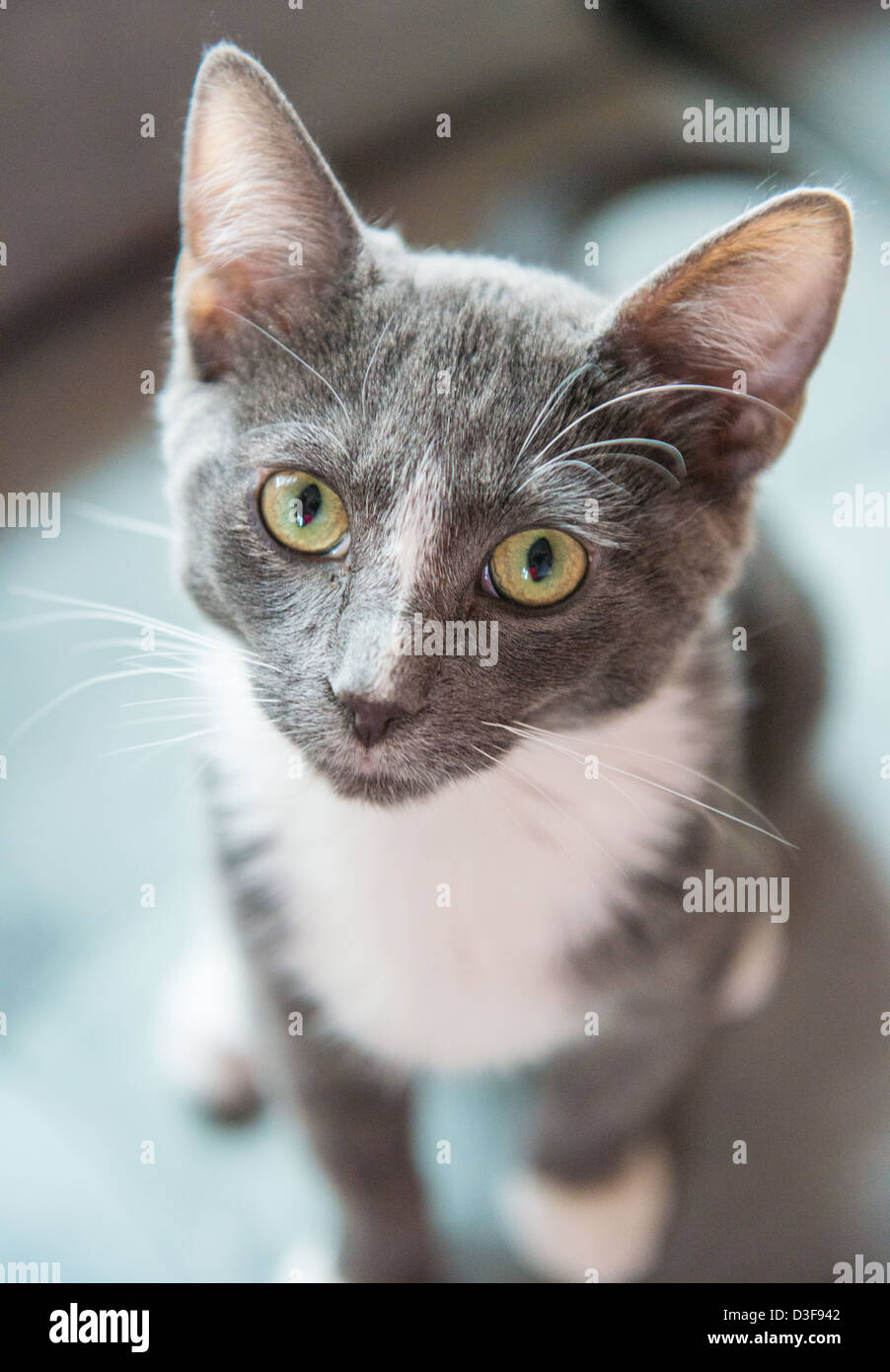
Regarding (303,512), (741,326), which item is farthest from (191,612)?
(741,326)

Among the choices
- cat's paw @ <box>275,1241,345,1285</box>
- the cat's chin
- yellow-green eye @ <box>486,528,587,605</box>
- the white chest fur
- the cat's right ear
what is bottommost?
cat's paw @ <box>275,1241,345,1285</box>

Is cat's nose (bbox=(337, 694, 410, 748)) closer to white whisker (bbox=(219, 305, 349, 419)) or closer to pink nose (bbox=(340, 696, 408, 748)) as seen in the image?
pink nose (bbox=(340, 696, 408, 748))

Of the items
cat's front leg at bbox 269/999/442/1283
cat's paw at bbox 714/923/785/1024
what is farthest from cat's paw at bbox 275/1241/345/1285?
cat's paw at bbox 714/923/785/1024

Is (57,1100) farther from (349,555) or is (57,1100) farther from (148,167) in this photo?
(148,167)

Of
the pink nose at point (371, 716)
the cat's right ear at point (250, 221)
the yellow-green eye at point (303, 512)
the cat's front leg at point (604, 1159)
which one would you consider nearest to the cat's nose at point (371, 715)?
the pink nose at point (371, 716)

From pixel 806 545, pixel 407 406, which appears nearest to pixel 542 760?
pixel 407 406

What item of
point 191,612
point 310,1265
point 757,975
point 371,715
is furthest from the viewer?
point 757,975

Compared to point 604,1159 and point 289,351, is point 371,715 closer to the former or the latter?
point 289,351
